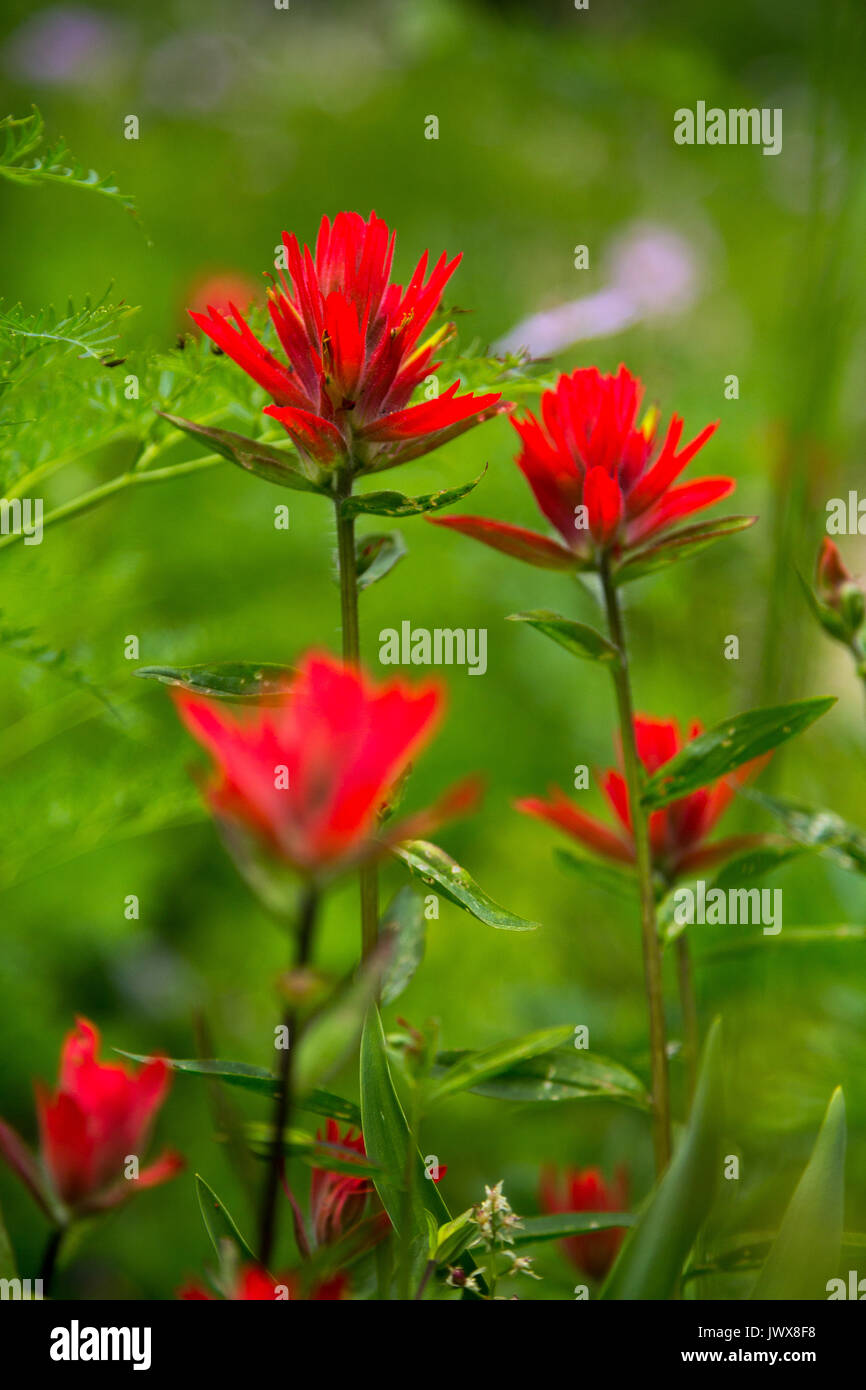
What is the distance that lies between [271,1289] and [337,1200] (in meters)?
0.07

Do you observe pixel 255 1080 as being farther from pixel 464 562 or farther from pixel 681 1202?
pixel 464 562

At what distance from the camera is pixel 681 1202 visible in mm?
297

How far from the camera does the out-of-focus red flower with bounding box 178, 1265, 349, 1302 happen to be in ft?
0.98

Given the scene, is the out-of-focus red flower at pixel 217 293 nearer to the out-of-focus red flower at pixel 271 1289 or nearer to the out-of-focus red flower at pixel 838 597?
the out-of-focus red flower at pixel 838 597

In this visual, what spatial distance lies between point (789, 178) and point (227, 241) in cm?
109

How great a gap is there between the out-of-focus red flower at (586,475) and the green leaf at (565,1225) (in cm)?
21

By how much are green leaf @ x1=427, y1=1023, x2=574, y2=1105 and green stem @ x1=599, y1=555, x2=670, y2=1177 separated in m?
0.05

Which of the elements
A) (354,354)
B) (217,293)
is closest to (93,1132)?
(354,354)

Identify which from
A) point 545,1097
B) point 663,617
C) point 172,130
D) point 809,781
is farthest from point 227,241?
point 545,1097

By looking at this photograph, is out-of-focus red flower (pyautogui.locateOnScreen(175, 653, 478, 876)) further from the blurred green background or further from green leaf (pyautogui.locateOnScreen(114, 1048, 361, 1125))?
the blurred green background

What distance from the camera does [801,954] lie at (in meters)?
0.64
